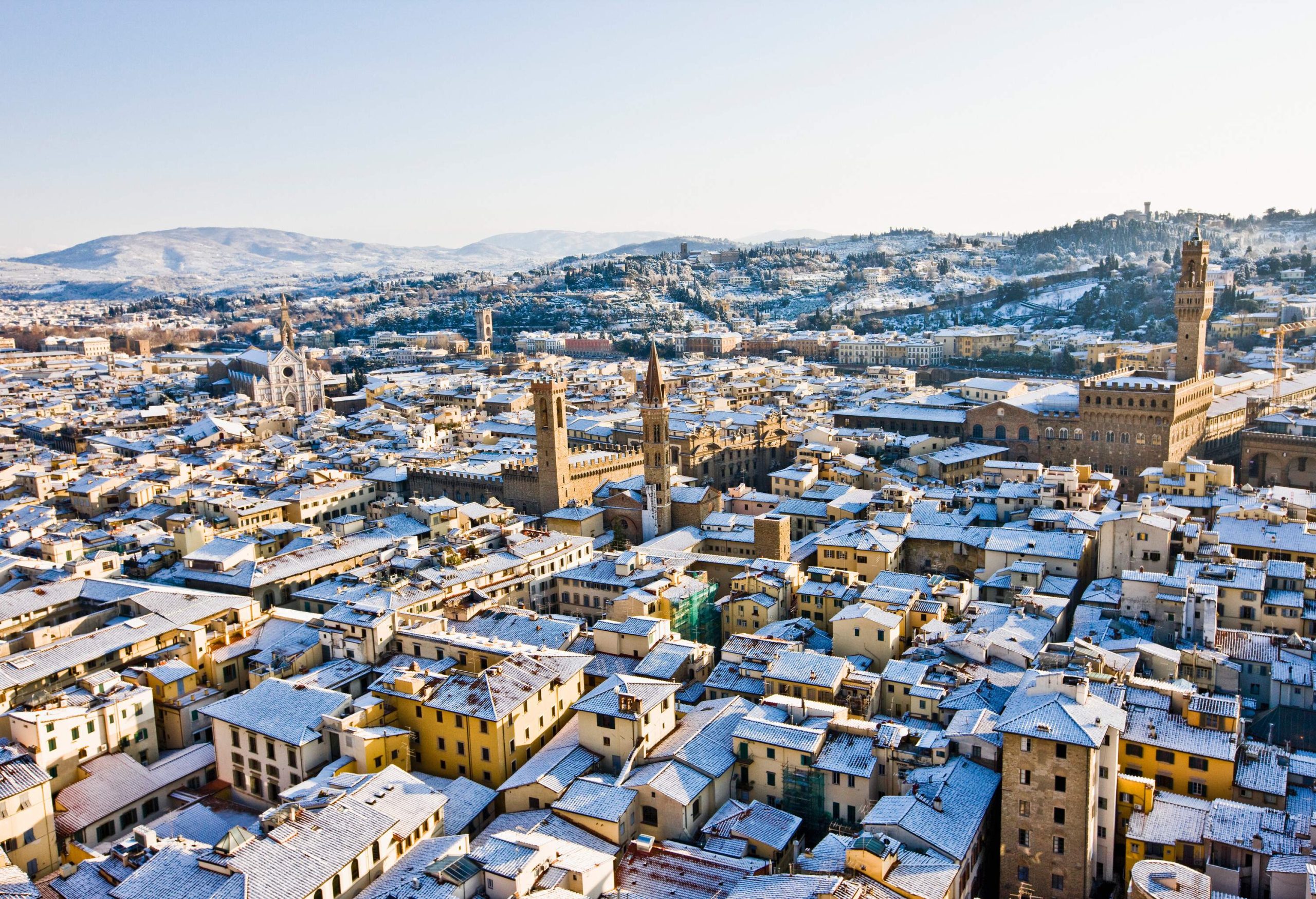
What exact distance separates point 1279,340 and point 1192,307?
28453mm

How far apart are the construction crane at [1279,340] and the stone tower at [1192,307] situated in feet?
33.9

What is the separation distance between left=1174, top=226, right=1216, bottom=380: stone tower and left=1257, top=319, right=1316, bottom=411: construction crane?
10.3m

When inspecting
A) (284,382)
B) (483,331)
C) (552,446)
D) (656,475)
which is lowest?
(656,475)

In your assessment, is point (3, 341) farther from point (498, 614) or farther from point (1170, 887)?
point (1170, 887)

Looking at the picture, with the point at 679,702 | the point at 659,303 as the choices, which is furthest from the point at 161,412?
the point at 659,303

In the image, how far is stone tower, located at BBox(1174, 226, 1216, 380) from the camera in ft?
196

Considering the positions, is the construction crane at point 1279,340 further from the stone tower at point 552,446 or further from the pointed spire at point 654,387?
the stone tower at point 552,446

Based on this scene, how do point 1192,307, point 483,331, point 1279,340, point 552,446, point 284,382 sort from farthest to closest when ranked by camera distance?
point 483,331, point 284,382, point 1279,340, point 1192,307, point 552,446

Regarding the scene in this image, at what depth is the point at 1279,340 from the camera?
81.1 m

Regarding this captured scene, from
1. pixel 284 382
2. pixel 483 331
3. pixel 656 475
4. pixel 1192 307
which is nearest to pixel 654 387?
pixel 656 475

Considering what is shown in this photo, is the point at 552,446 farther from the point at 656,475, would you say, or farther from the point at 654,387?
the point at 656,475

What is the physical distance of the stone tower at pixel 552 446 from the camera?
50000mm

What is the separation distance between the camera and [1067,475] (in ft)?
143

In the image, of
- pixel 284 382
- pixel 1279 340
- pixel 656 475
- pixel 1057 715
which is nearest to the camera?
pixel 1057 715
